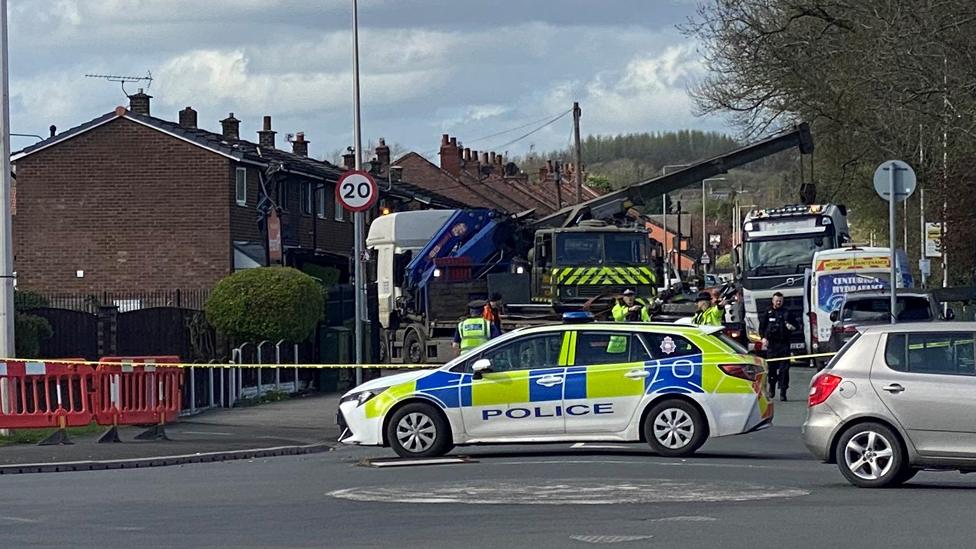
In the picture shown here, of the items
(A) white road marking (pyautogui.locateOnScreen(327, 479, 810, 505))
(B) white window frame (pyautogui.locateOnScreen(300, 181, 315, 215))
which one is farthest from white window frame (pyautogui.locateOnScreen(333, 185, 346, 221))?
(A) white road marking (pyautogui.locateOnScreen(327, 479, 810, 505))

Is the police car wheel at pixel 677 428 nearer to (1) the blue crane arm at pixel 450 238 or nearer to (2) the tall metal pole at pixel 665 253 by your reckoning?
(2) the tall metal pole at pixel 665 253

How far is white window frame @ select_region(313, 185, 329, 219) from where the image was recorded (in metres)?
47.6

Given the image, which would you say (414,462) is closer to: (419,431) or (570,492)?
(419,431)

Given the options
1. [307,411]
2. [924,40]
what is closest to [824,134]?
[924,40]

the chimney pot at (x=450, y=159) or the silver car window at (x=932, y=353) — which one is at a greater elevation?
the chimney pot at (x=450, y=159)

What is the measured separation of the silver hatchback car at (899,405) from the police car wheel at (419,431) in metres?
4.36

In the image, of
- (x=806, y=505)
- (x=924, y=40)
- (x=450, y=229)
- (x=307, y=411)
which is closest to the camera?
(x=806, y=505)

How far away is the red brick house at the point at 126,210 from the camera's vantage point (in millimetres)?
40406

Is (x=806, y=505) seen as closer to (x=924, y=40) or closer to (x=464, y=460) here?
(x=464, y=460)

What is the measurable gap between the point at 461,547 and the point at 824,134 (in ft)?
120

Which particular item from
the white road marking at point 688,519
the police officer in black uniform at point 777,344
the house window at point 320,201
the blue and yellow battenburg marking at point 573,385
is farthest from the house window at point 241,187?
the white road marking at point 688,519

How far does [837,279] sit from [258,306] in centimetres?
1420

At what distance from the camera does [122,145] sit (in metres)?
40.8

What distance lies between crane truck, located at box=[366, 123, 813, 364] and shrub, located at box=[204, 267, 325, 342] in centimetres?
431
